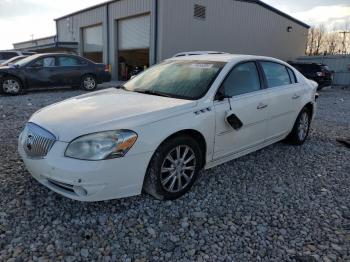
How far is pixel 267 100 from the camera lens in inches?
167

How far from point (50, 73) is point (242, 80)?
9.11m

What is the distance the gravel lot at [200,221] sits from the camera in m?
2.51

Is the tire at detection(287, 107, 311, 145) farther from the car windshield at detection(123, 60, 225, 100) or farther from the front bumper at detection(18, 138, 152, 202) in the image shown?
the front bumper at detection(18, 138, 152, 202)

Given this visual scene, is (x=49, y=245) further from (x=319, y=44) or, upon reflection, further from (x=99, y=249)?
(x=319, y=44)

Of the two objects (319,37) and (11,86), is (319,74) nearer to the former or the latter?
(11,86)

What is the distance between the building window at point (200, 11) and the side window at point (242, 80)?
1417 centimetres

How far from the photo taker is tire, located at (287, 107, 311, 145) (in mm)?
5116

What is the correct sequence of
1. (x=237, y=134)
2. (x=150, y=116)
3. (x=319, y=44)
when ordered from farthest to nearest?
(x=319, y=44)
(x=237, y=134)
(x=150, y=116)

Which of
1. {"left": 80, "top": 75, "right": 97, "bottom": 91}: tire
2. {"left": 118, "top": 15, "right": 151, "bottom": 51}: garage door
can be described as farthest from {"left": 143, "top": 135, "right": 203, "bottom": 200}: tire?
{"left": 118, "top": 15, "right": 151, "bottom": 51}: garage door

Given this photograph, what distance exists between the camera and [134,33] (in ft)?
61.0

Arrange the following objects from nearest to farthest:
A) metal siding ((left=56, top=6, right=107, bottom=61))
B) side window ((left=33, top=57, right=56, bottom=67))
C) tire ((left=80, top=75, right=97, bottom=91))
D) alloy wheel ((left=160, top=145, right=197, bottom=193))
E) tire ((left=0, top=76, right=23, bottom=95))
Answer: alloy wheel ((left=160, top=145, right=197, bottom=193)) < tire ((left=0, top=76, right=23, bottom=95)) < side window ((left=33, top=57, right=56, bottom=67)) < tire ((left=80, top=75, right=97, bottom=91)) < metal siding ((left=56, top=6, right=107, bottom=61))

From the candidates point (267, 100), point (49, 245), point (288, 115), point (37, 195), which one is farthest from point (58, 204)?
point (288, 115)

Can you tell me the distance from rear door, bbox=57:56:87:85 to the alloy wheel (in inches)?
377

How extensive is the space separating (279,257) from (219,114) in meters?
1.60
